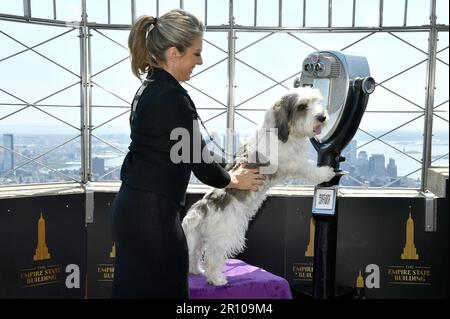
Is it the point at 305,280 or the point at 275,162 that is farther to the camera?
the point at 305,280

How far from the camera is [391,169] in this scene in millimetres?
4008

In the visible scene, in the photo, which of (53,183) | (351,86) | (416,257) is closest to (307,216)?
(416,257)

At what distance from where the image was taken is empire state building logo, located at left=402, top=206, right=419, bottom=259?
3545mm

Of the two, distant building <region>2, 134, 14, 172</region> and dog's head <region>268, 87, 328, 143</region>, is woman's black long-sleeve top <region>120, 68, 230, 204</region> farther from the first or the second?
distant building <region>2, 134, 14, 172</region>

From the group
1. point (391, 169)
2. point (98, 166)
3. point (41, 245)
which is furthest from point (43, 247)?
point (391, 169)

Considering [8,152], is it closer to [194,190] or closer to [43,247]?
[43,247]

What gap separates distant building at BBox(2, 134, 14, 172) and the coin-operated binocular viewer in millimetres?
2400

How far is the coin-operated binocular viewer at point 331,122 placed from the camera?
2312mm

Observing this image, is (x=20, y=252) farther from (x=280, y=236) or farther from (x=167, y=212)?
(x=167, y=212)

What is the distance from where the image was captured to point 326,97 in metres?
2.44

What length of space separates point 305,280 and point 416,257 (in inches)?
32.4

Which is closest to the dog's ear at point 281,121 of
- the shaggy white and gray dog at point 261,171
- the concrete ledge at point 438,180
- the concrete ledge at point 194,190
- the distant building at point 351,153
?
the shaggy white and gray dog at point 261,171

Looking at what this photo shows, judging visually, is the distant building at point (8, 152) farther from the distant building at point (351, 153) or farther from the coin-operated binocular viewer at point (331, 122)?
the distant building at point (351, 153)

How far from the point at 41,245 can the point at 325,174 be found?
7.19ft
